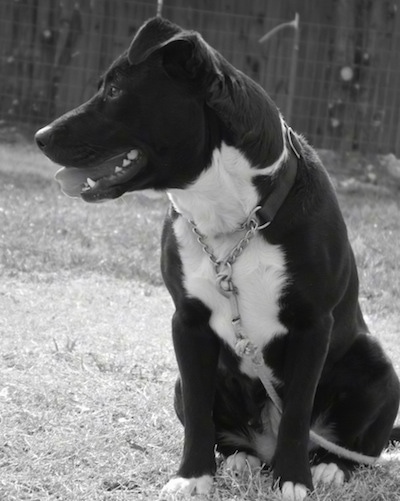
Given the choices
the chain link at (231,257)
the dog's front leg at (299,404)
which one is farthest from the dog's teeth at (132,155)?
the dog's front leg at (299,404)

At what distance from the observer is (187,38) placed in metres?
2.60

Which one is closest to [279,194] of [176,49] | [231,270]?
[231,270]

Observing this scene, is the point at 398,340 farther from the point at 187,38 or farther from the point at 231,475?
the point at 187,38

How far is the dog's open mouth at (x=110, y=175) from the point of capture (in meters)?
2.73

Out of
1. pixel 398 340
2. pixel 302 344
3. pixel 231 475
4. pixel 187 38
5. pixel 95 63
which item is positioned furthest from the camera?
pixel 95 63

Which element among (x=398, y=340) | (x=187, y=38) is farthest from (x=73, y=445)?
(x=398, y=340)

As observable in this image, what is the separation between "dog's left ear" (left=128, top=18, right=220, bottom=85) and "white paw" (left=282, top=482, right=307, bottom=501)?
1189 millimetres

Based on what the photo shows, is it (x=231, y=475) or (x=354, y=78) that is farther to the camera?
(x=354, y=78)

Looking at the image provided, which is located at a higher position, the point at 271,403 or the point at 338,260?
the point at 338,260

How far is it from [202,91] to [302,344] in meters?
0.78

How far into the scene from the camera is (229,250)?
110 inches

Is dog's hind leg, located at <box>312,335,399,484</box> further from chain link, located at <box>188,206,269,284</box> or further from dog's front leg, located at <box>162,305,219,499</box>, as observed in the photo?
chain link, located at <box>188,206,269,284</box>

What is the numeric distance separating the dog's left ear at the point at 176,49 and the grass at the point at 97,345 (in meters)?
1.22

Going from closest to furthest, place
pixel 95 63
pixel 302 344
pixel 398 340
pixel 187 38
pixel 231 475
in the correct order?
1. pixel 187 38
2. pixel 302 344
3. pixel 231 475
4. pixel 398 340
5. pixel 95 63
